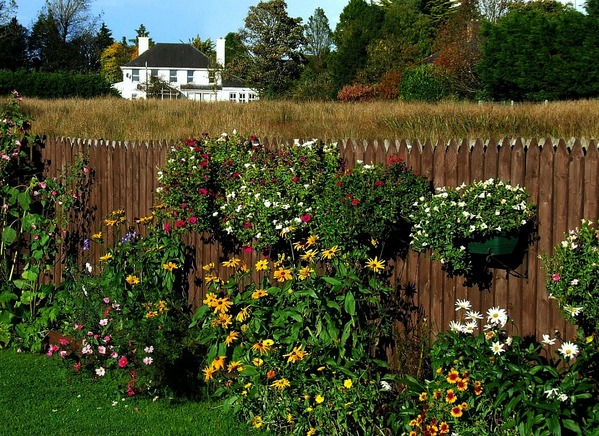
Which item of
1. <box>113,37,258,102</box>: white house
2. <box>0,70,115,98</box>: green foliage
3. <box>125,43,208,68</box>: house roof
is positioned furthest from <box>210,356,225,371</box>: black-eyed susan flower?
<box>125,43,208,68</box>: house roof

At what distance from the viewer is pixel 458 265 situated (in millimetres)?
5012

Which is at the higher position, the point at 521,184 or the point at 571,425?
the point at 521,184

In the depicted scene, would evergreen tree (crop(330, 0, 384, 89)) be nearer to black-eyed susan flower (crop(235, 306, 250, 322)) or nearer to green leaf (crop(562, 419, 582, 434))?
black-eyed susan flower (crop(235, 306, 250, 322))

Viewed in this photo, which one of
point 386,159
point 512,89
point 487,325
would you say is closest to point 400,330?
point 487,325

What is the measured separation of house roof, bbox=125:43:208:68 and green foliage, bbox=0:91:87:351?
205ft

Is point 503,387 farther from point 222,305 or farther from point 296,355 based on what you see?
point 222,305

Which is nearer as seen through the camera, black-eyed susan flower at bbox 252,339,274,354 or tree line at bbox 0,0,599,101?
black-eyed susan flower at bbox 252,339,274,354

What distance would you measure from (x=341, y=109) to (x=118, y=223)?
8.37 metres

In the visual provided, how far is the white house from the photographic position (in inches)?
2542

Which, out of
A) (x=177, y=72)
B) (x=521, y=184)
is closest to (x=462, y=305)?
(x=521, y=184)

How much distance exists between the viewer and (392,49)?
39812 mm

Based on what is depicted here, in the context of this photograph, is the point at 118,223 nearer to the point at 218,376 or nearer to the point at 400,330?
the point at 218,376

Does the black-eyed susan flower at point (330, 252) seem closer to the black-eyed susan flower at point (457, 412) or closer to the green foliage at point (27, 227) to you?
the black-eyed susan flower at point (457, 412)

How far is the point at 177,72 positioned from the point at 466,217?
227 feet
